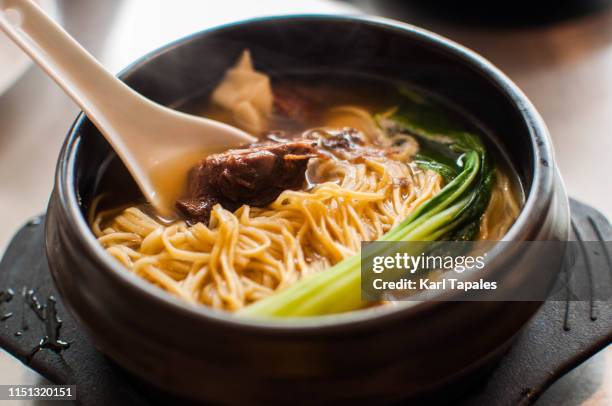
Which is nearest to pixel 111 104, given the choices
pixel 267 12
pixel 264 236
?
pixel 264 236

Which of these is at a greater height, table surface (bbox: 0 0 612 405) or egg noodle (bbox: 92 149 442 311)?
table surface (bbox: 0 0 612 405)

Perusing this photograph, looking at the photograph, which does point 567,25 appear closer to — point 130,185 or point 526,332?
point 526,332

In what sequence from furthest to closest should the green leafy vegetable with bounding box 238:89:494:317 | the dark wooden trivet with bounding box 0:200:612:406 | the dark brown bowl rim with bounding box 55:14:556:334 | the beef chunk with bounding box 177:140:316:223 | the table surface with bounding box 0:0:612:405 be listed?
the table surface with bounding box 0:0:612:405, the beef chunk with bounding box 177:140:316:223, the dark wooden trivet with bounding box 0:200:612:406, the green leafy vegetable with bounding box 238:89:494:317, the dark brown bowl rim with bounding box 55:14:556:334

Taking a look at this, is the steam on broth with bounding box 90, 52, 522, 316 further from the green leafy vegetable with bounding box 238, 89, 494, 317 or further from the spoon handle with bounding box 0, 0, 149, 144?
the spoon handle with bounding box 0, 0, 149, 144

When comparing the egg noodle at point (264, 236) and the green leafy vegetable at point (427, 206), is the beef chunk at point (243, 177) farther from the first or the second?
the green leafy vegetable at point (427, 206)

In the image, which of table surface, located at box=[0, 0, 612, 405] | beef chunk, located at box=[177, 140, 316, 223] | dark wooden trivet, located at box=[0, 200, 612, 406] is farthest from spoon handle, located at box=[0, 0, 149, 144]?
table surface, located at box=[0, 0, 612, 405]

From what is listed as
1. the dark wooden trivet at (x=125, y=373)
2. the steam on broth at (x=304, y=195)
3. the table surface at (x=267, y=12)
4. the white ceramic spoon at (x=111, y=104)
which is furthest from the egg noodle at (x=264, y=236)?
the table surface at (x=267, y=12)

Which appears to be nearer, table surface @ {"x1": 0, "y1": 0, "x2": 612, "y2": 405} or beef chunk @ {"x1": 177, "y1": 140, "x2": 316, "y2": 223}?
beef chunk @ {"x1": 177, "y1": 140, "x2": 316, "y2": 223}

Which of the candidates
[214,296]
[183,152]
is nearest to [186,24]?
[183,152]
